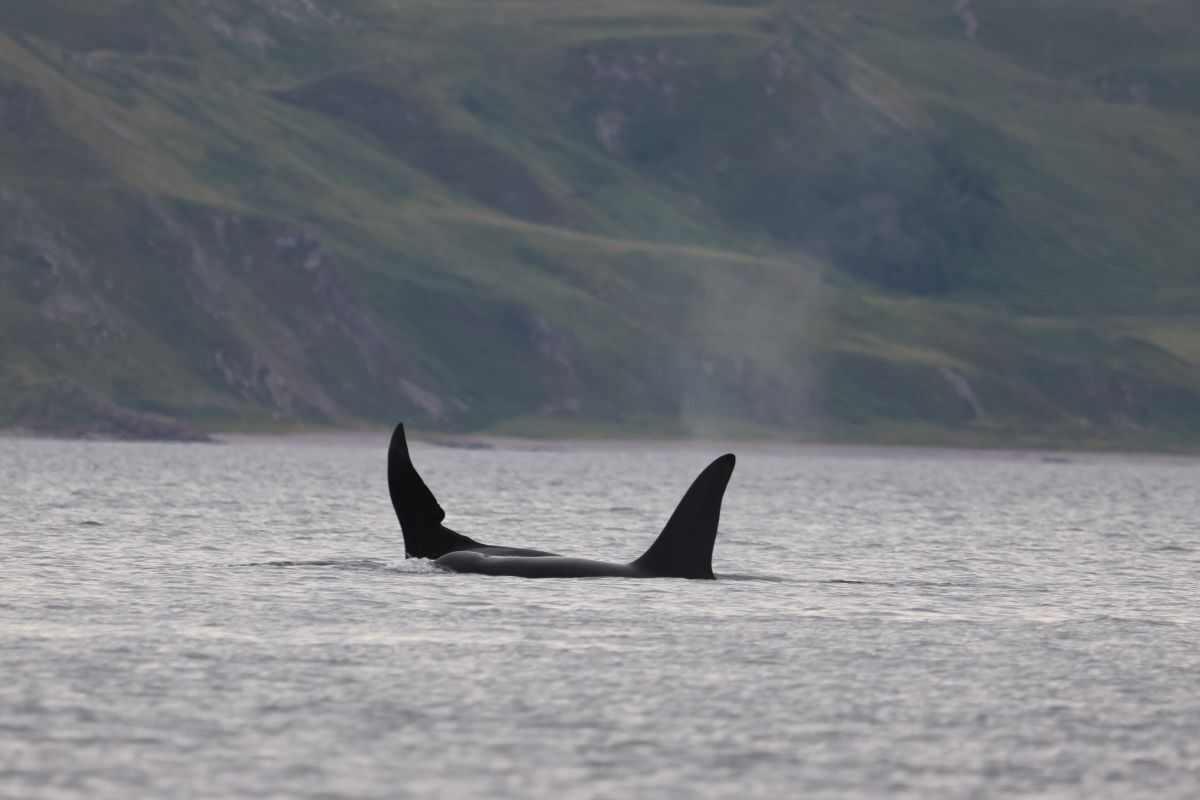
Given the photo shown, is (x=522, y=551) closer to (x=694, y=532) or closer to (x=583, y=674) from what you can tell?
(x=694, y=532)

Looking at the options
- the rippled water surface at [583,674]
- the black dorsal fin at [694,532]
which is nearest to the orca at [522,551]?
the black dorsal fin at [694,532]

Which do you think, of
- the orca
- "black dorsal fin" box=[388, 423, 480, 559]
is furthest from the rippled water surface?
"black dorsal fin" box=[388, 423, 480, 559]

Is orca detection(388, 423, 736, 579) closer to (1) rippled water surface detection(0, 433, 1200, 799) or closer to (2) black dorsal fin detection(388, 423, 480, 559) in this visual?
(2) black dorsal fin detection(388, 423, 480, 559)

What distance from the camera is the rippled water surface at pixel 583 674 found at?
2370 cm

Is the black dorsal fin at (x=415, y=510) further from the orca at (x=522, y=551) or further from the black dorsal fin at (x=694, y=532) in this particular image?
the black dorsal fin at (x=694, y=532)

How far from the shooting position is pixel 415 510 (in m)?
49.4

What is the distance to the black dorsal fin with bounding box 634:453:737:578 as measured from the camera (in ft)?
150

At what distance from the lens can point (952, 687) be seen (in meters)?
31.5

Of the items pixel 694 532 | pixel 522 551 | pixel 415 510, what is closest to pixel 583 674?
pixel 694 532

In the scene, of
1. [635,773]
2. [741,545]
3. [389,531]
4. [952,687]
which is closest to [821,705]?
[952,687]

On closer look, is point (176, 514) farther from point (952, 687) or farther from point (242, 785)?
point (242, 785)

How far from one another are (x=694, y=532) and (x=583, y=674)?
15896 millimetres

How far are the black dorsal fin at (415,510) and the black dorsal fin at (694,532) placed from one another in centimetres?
459

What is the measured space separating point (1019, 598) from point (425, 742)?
26.3 metres
